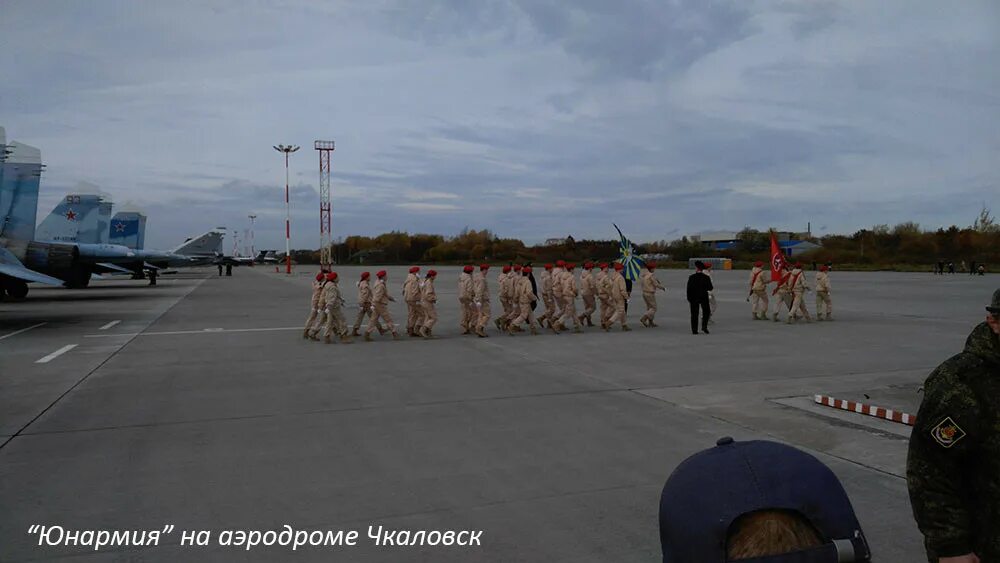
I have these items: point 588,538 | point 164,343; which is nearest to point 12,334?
point 164,343

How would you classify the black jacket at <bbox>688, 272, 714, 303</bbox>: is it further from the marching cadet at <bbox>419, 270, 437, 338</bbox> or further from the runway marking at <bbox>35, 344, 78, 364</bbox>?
the runway marking at <bbox>35, 344, 78, 364</bbox>

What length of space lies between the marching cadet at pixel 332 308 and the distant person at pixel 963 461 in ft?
45.5

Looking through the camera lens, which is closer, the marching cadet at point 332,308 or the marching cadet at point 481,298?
the marching cadet at point 332,308

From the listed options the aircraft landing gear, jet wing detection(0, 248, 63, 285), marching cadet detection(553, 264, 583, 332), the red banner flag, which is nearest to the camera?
marching cadet detection(553, 264, 583, 332)

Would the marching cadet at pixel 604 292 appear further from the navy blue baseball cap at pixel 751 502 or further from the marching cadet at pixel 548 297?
the navy blue baseball cap at pixel 751 502

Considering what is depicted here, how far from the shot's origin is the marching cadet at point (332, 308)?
51.6 feet

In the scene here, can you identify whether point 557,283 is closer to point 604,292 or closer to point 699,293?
point 604,292

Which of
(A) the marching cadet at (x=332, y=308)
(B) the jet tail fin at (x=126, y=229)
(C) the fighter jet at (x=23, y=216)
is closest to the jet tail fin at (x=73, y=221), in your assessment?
(C) the fighter jet at (x=23, y=216)

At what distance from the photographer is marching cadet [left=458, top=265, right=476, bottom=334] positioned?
1689 cm

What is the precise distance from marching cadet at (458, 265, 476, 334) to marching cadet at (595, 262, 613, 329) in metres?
3.11

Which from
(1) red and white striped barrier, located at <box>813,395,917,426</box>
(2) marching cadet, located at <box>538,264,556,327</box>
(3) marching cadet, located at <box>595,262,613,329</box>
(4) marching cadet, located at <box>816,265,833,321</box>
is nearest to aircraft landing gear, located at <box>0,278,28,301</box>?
(2) marching cadet, located at <box>538,264,556,327</box>

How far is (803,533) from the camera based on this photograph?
1708mm

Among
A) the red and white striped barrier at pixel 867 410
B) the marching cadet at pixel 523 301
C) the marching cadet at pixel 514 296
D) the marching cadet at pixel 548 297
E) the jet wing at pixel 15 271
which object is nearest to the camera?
the red and white striped barrier at pixel 867 410

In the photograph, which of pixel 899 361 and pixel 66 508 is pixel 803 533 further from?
pixel 899 361
